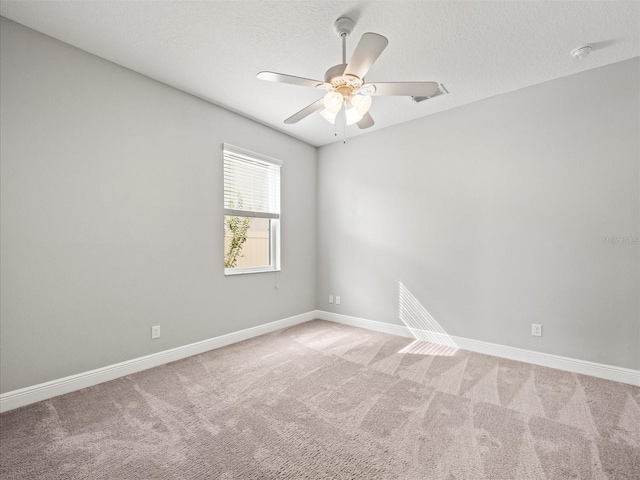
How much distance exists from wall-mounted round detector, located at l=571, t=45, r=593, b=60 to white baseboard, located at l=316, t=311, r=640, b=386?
261 cm

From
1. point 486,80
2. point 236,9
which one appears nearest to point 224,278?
point 236,9

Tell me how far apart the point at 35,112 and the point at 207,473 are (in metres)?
2.71

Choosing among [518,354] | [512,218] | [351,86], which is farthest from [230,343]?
[512,218]

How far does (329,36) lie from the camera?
88.8 inches

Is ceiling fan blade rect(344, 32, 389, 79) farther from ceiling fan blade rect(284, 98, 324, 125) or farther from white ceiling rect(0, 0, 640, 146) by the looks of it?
white ceiling rect(0, 0, 640, 146)

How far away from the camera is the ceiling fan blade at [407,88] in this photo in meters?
1.87

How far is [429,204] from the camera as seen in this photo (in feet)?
12.1

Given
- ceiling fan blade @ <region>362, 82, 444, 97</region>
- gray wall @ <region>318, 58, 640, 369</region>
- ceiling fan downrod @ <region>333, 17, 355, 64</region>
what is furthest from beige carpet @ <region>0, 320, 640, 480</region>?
ceiling fan downrod @ <region>333, 17, 355, 64</region>

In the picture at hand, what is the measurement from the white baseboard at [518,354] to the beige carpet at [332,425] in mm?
100

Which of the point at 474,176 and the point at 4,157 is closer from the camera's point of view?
the point at 4,157

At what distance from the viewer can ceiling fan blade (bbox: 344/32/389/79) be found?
61.9 inches

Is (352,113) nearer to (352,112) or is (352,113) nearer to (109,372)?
(352,112)

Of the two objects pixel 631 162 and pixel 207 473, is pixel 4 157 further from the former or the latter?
pixel 631 162

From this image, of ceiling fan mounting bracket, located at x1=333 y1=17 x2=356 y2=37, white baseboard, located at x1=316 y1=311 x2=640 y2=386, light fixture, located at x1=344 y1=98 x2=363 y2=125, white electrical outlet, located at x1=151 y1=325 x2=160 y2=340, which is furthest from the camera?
white electrical outlet, located at x1=151 y1=325 x2=160 y2=340
